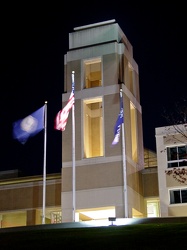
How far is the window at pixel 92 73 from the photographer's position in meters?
47.4

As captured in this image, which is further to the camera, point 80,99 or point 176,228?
point 80,99

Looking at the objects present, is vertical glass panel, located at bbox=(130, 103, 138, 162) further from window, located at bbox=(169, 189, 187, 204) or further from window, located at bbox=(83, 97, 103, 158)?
window, located at bbox=(169, 189, 187, 204)

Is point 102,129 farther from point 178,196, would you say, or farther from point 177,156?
point 178,196

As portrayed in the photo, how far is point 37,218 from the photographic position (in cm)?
4838

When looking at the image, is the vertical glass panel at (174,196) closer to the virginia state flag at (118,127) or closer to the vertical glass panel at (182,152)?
the vertical glass panel at (182,152)

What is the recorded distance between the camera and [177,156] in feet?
146

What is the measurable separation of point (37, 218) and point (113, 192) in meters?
9.37

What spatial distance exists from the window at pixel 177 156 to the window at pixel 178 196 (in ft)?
6.82

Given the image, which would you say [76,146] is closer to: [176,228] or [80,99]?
[80,99]

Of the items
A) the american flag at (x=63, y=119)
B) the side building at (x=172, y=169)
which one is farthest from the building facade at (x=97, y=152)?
the side building at (x=172, y=169)

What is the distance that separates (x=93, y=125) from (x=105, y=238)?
2396 centimetres

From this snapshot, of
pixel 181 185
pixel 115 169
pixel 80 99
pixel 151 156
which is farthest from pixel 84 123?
pixel 151 156

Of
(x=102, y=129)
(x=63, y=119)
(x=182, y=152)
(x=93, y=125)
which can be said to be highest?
(x=93, y=125)

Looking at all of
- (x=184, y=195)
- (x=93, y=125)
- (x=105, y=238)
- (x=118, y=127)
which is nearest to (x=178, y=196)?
(x=184, y=195)
